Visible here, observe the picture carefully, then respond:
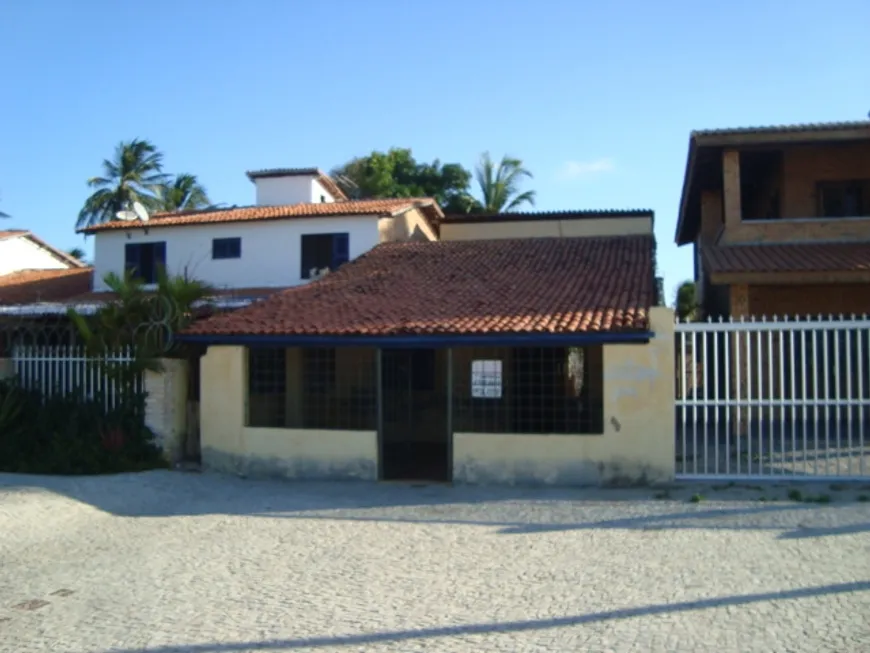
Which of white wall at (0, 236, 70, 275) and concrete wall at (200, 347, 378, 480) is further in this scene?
white wall at (0, 236, 70, 275)

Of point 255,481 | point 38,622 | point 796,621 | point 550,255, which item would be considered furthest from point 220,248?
point 796,621

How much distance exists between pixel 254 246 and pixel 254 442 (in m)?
10.2

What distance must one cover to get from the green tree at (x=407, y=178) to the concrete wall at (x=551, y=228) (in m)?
11.8

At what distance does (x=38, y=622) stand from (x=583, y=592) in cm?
419

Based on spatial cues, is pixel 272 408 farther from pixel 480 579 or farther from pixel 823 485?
pixel 823 485

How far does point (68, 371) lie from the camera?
1356 centimetres

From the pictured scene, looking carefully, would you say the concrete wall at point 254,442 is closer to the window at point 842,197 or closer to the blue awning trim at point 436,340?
the blue awning trim at point 436,340

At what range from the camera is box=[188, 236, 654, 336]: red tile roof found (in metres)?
11.5

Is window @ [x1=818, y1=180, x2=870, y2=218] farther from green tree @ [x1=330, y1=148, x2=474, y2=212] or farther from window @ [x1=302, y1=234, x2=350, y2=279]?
green tree @ [x1=330, y1=148, x2=474, y2=212]

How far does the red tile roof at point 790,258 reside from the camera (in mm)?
14727

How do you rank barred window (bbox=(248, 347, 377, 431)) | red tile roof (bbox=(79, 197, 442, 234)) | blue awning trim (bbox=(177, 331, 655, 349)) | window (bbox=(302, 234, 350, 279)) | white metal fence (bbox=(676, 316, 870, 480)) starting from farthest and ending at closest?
window (bbox=(302, 234, 350, 279)) → red tile roof (bbox=(79, 197, 442, 234)) → barred window (bbox=(248, 347, 377, 431)) → blue awning trim (bbox=(177, 331, 655, 349)) → white metal fence (bbox=(676, 316, 870, 480))

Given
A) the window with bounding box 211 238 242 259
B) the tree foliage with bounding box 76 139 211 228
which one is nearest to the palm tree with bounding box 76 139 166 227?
the tree foliage with bounding box 76 139 211 228

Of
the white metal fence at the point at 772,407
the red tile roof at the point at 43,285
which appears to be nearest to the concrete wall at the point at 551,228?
the white metal fence at the point at 772,407

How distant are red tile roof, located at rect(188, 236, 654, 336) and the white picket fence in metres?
1.76
